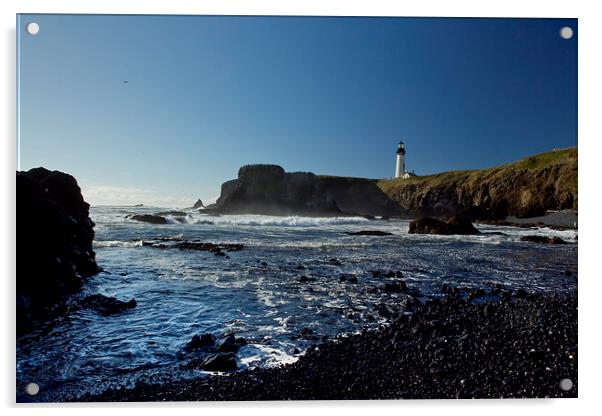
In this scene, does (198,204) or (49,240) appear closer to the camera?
(198,204)

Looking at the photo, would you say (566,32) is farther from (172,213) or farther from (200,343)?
(200,343)

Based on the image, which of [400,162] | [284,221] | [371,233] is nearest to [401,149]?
[400,162]

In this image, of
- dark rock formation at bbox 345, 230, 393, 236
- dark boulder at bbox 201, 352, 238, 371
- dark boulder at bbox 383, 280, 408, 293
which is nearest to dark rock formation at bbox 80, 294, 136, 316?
dark boulder at bbox 201, 352, 238, 371

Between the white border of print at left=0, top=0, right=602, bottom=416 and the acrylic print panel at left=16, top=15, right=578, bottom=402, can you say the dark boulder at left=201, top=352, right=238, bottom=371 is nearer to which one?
the acrylic print panel at left=16, top=15, right=578, bottom=402

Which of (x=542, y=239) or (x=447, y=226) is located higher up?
(x=447, y=226)

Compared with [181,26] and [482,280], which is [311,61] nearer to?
[181,26]
